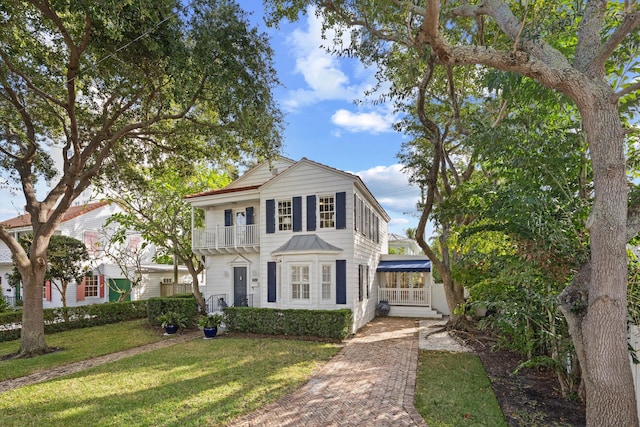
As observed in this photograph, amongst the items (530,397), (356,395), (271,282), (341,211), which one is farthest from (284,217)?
(530,397)

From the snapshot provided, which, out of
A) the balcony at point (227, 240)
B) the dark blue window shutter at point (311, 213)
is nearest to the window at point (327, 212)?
the dark blue window shutter at point (311, 213)

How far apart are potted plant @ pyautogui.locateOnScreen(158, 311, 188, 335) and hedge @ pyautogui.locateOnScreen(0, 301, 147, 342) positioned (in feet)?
13.1

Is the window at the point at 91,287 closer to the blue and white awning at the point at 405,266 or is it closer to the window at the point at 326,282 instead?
the window at the point at 326,282

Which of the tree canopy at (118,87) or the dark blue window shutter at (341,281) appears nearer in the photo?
the tree canopy at (118,87)

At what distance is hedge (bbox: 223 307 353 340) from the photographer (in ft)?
38.3

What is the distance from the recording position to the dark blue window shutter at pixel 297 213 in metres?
13.9

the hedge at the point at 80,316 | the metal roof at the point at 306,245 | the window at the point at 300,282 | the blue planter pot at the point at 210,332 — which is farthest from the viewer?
the window at the point at 300,282

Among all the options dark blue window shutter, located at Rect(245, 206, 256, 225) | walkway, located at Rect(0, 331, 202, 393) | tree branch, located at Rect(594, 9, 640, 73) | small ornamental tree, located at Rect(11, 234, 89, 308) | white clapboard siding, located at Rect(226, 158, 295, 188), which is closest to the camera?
tree branch, located at Rect(594, 9, 640, 73)

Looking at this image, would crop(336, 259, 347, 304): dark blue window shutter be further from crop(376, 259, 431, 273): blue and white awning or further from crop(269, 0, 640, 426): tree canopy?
crop(269, 0, 640, 426): tree canopy

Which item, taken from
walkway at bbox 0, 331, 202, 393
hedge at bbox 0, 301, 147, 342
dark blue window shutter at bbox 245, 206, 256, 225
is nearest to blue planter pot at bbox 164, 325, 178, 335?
walkway at bbox 0, 331, 202, 393

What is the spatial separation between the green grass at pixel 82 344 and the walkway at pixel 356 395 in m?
7.12

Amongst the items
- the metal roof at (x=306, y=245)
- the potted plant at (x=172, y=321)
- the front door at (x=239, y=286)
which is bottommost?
the potted plant at (x=172, y=321)

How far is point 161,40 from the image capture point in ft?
25.3

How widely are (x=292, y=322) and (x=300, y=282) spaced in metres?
1.78
